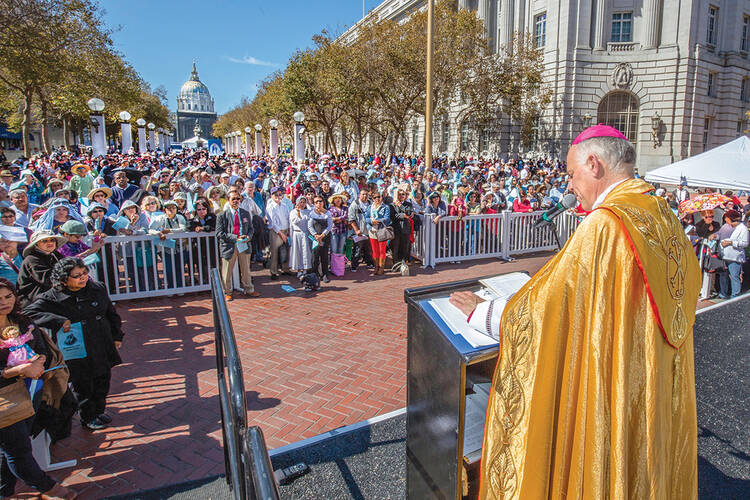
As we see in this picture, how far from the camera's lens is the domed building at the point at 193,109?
536 feet

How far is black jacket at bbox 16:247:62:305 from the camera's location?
450 cm

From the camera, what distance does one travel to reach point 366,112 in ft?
120

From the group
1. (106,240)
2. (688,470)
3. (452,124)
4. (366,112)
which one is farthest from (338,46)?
(688,470)

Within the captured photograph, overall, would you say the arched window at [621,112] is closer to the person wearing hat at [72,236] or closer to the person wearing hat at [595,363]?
the person wearing hat at [72,236]

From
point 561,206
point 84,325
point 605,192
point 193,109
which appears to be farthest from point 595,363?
point 193,109

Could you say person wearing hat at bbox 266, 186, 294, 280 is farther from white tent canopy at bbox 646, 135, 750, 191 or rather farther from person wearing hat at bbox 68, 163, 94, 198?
white tent canopy at bbox 646, 135, 750, 191

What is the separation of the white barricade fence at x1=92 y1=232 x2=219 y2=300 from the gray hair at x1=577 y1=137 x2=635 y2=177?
6768mm

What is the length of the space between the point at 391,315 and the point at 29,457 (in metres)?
4.80

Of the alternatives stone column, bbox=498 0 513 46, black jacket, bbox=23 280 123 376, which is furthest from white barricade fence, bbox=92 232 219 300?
stone column, bbox=498 0 513 46

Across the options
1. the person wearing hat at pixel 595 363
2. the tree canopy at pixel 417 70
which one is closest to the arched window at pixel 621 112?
the tree canopy at pixel 417 70

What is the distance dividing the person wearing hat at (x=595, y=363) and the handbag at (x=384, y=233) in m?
7.65

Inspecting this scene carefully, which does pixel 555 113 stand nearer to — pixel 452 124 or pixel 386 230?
pixel 452 124

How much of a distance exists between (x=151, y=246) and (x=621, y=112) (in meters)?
32.9

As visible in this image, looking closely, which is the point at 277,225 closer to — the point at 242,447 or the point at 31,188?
the point at 31,188
